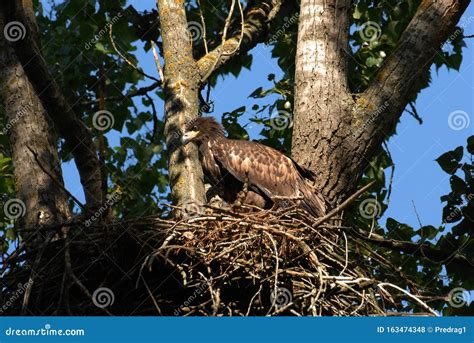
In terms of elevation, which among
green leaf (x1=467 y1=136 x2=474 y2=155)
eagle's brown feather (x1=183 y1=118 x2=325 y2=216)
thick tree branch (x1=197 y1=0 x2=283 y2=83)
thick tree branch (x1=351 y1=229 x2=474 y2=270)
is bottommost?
thick tree branch (x1=351 y1=229 x2=474 y2=270)

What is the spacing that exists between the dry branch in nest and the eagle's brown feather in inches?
86.9

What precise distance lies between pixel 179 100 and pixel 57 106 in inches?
48.4

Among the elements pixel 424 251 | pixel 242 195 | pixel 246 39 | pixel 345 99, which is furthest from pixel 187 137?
pixel 424 251

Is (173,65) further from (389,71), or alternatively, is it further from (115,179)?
(115,179)

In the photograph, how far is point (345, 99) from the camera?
9.13 metres

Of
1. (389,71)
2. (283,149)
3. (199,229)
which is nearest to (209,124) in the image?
(283,149)

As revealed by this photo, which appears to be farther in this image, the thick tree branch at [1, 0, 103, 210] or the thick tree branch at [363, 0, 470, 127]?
the thick tree branch at [363, 0, 470, 127]

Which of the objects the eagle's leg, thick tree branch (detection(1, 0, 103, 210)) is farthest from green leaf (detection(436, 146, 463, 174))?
thick tree branch (detection(1, 0, 103, 210))

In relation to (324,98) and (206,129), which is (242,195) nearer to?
(324,98)

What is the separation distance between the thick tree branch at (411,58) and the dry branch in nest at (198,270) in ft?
5.57

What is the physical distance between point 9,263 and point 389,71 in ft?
13.5

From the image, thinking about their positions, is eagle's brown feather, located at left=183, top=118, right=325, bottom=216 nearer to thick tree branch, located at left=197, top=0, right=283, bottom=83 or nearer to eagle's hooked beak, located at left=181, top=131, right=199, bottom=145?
eagle's hooked beak, located at left=181, top=131, right=199, bottom=145

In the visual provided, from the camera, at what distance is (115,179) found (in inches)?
571

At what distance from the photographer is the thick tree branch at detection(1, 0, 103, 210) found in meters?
8.40
